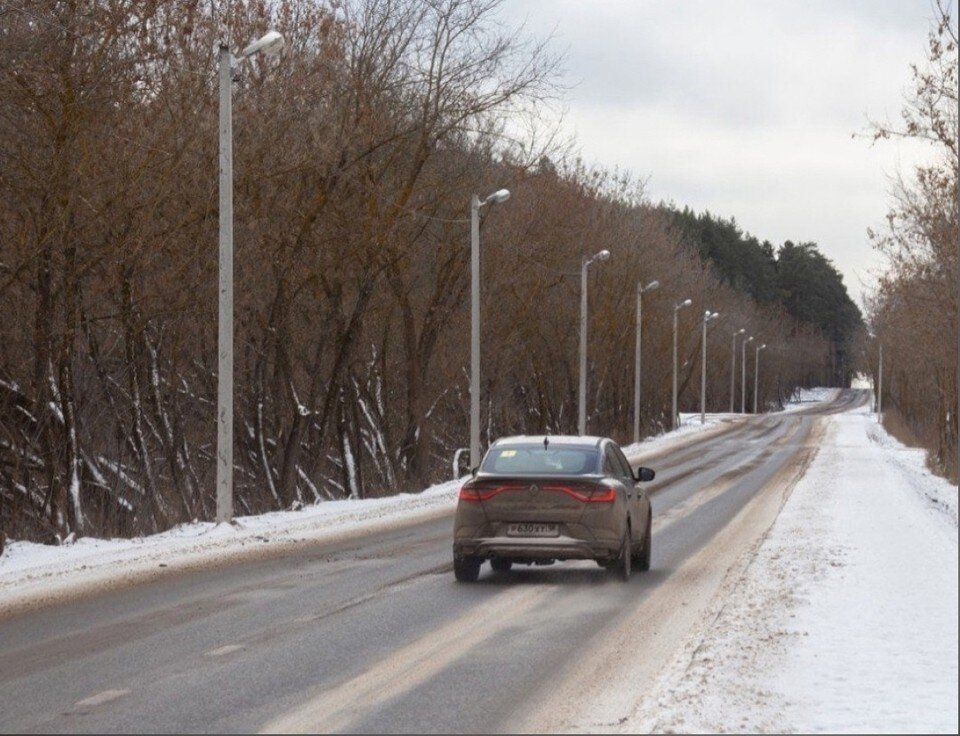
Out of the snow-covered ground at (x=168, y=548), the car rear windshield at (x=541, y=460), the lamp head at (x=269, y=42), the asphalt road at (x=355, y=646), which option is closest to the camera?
the asphalt road at (x=355, y=646)

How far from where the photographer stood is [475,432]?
39156 millimetres

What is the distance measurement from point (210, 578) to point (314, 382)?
63.6 ft

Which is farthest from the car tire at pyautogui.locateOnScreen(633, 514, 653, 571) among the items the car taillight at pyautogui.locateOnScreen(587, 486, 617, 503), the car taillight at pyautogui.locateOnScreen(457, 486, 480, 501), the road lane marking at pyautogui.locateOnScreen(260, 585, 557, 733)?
the road lane marking at pyautogui.locateOnScreen(260, 585, 557, 733)

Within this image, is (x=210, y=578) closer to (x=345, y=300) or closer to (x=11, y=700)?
(x=11, y=700)

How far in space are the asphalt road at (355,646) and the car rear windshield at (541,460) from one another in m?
1.24

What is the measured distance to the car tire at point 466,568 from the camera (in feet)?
55.7

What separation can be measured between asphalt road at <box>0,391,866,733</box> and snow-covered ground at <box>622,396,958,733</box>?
380mm

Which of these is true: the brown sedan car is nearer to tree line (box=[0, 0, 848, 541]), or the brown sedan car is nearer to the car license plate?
the car license plate

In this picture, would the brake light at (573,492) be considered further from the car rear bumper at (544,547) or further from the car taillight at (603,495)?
the car rear bumper at (544,547)

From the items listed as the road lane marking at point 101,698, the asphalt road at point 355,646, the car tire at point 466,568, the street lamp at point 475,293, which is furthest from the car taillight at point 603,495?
the street lamp at point 475,293

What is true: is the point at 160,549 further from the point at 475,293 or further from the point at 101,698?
the point at 475,293

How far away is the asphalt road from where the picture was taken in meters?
9.03

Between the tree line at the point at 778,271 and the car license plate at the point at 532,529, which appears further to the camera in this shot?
the tree line at the point at 778,271

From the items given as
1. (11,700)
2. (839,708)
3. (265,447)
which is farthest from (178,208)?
(839,708)
